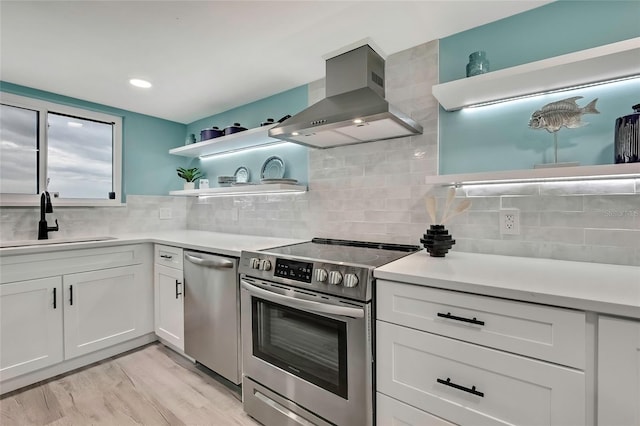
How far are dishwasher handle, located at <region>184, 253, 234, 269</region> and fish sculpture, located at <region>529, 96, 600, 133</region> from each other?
184cm

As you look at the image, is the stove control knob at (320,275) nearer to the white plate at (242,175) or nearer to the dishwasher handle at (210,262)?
the dishwasher handle at (210,262)

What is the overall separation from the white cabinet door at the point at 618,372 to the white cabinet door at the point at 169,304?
2361 mm

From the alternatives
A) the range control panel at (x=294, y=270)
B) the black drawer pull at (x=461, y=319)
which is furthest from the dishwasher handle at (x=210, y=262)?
the black drawer pull at (x=461, y=319)

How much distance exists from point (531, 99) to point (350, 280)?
1.34 metres

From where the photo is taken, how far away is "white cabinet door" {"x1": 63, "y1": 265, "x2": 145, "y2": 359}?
220 centimetres

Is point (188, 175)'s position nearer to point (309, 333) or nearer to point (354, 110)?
point (354, 110)

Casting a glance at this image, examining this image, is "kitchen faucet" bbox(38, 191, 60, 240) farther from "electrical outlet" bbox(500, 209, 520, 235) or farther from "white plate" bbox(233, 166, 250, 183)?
"electrical outlet" bbox(500, 209, 520, 235)

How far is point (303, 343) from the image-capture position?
1.54 metres

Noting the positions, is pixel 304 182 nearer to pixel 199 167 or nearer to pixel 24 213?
pixel 199 167

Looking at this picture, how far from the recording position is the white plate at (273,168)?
8.73 ft

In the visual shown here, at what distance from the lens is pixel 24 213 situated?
2.49 metres

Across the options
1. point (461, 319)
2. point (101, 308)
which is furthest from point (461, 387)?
point (101, 308)

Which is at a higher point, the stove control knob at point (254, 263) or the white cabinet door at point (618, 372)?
the stove control knob at point (254, 263)

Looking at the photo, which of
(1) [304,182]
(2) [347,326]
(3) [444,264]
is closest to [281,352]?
(2) [347,326]
